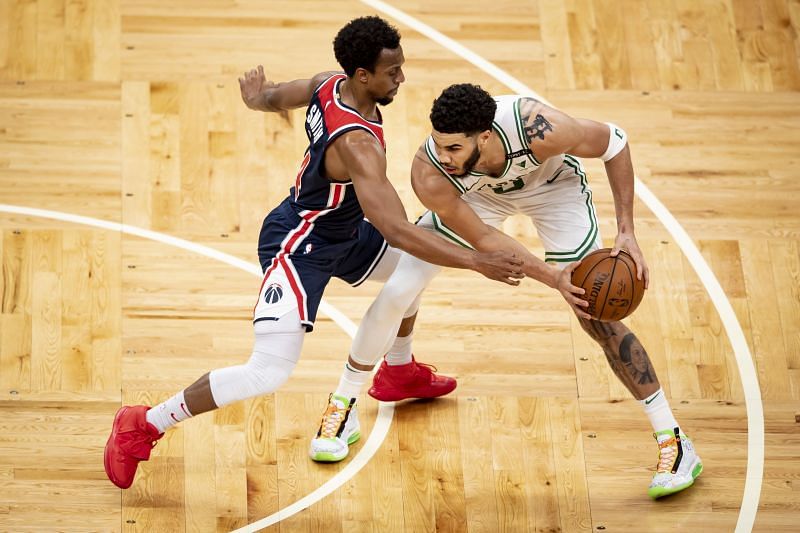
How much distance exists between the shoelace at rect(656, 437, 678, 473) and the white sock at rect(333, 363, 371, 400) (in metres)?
1.35

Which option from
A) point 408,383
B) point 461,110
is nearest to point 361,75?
point 461,110

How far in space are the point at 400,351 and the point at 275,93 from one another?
1321 millimetres

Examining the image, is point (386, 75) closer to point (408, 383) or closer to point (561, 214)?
point (561, 214)

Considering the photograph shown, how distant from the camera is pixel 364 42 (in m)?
4.95

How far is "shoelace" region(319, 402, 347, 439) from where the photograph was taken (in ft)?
18.8

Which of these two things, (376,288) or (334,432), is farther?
(376,288)

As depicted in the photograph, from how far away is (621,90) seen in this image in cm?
757

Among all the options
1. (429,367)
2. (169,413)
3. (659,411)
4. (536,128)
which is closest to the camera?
(536,128)

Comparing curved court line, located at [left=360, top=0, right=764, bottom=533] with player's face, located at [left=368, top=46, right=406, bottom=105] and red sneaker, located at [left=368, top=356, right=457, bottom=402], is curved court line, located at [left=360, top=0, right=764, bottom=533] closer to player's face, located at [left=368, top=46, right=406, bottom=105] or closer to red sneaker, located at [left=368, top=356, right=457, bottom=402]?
red sneaker, located at [left=368, top=356, right=457, bottom=402]

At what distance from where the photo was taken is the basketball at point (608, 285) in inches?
199

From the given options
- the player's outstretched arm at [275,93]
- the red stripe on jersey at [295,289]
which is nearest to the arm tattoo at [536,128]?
the player's outstretched arm at [275,93]

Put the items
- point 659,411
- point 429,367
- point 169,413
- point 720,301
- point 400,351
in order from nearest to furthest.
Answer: point 169,413
point 659,411
point 400,351
point 429,367
point 720,301

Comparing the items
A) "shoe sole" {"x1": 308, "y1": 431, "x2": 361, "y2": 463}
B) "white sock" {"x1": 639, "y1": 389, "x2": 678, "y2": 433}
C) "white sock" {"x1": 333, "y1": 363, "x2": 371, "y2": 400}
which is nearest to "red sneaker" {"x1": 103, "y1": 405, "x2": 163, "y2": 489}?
"shoe sole" {"x1": 308, "y1": 431, "x2": 361, "y2": 463}

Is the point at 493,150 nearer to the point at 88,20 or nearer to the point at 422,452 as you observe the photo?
the point at 422,452
